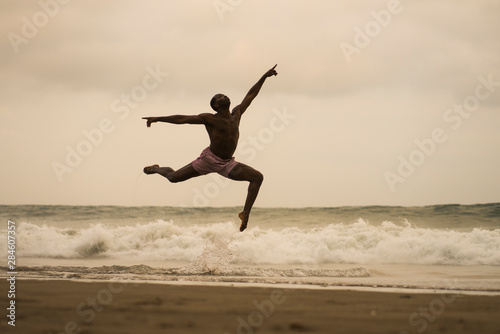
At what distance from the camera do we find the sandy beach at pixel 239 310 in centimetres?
579

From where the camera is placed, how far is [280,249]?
632 inches

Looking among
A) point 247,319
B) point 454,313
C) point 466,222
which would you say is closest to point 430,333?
point 454,313

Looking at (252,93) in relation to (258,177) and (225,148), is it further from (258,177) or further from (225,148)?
(258,177)

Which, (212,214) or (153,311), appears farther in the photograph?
(212,214)

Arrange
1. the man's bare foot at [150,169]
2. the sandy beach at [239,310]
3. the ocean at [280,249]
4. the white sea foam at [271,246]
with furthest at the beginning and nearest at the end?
the white sea foam at [271,246]
the ocean at [280,249]
the man's bare foot at [150,169]
the sandy beach at [239,310]

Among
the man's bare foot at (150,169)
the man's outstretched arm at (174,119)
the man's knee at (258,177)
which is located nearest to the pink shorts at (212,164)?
the man's knee at (258,177)

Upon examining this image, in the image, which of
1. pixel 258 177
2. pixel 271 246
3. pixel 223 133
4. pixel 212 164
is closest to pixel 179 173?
pixel 212 164

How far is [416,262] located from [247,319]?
9574 millimetres

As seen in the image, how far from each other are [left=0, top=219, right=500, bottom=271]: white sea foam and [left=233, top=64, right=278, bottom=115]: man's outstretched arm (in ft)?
14.2

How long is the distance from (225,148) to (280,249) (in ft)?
23.3

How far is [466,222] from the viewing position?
2377 cm

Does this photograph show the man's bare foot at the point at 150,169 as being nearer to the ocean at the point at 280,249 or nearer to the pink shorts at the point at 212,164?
the pink shorts at the point at 212,164

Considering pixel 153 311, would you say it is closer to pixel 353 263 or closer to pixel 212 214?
pixel 353 263

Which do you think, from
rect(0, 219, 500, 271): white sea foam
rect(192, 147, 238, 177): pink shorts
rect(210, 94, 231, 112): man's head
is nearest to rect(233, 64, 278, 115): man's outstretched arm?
rect(210, 94, 231, 112): man's head
